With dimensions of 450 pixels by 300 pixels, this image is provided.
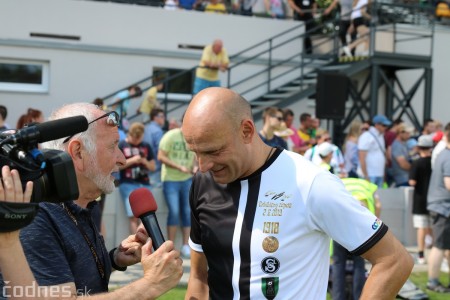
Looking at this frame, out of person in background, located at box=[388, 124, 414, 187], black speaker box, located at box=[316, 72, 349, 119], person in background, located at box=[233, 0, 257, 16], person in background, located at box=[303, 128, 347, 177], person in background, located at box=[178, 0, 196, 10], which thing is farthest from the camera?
person in background, located at box=[233, 0, 257, 16]

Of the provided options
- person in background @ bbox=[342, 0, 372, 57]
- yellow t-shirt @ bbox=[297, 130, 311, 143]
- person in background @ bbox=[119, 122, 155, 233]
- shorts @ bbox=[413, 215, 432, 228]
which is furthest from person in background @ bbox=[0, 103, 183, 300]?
person in background @ bbox=[342, 0, 372, 57]

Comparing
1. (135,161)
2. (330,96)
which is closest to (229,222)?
(135,161)

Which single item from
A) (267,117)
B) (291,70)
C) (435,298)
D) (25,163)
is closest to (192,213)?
(25,163)

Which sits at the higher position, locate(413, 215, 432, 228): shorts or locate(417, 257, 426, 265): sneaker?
locate(413, 215, 432, 228): shorts

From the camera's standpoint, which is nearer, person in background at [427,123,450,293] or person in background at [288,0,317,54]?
person in background at [427,123,450,293]

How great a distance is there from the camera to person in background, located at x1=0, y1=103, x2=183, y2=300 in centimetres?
235

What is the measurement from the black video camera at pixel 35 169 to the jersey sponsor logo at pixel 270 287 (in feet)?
3.74

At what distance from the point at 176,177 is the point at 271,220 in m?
7.42

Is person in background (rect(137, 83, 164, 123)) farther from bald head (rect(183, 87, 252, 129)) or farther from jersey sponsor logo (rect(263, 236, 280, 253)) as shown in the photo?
jersey sponsor logo (rect(263, 236, 280, 253))

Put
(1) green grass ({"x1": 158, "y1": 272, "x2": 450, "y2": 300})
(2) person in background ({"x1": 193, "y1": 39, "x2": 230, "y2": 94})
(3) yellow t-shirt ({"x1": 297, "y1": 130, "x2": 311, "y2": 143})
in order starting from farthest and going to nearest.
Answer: (2) person in background ({"x1": 193, "y1": 39, "x2": 230, "y2": 94}) → (3) yellow t-shirt ({"x1": 297, "y1": 130, "x2": 311, "y2": 143}) → (1) green grass ({"x1": 158, "y1": 272, "x2": 450, "y2": 300})

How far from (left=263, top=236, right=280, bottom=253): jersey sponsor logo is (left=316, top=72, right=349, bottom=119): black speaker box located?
34.7 feet

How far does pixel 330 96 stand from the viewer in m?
13.7

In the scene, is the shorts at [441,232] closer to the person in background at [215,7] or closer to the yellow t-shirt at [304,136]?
the yellow t-shirt at [304,136]

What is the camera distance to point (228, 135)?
10.2ft
